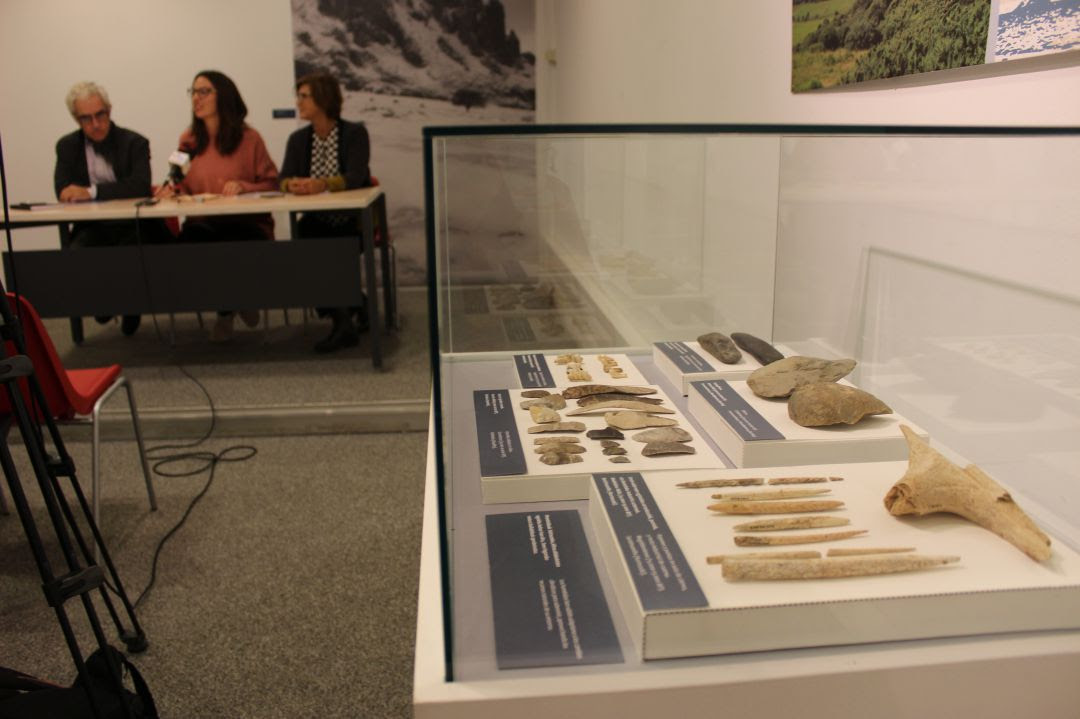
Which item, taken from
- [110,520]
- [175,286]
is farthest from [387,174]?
[110,520]

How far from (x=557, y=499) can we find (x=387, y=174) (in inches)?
232

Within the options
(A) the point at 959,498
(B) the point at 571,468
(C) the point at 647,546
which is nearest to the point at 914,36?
(A) the point at 959,498

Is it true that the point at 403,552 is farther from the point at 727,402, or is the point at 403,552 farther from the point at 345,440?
the point at 727,402

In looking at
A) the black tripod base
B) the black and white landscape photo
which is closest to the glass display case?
the black tripod base

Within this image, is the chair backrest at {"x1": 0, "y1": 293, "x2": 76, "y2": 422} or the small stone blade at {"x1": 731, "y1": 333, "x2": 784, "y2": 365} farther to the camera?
the chair backrest at {"x1": 0, "y1": 293, "x2": 76, "y2": 422}

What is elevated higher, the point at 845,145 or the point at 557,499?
the point at 845,145

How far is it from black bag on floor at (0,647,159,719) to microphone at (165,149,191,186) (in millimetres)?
3534

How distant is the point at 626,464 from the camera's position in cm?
128

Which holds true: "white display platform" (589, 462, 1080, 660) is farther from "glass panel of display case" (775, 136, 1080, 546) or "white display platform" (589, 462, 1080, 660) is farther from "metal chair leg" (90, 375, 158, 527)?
"metal chair leg" (90, 375, 158, 527)

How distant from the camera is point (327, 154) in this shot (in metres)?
4.82

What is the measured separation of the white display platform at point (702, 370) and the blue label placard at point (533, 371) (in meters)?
0.25

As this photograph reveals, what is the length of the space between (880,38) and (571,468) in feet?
4.09

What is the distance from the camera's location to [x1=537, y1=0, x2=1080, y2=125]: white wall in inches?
57.0

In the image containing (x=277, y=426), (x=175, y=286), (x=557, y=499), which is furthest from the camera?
(x=175, y=286)
